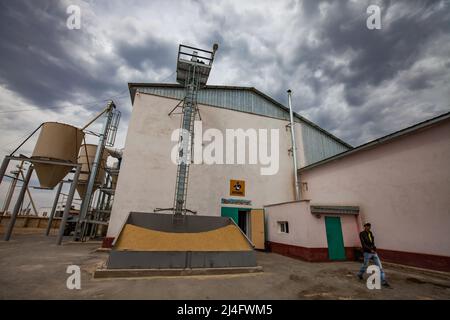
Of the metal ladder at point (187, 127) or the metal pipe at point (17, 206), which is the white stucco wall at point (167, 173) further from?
the metal pipe at point (17, 206)

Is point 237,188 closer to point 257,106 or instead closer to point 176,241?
point 176,241

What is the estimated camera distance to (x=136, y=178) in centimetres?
1051

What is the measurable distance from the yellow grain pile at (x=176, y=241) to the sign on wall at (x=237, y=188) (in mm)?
5176

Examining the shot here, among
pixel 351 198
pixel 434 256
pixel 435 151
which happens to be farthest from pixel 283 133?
pixel 434 256

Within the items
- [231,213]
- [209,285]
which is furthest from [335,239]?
[209,285]

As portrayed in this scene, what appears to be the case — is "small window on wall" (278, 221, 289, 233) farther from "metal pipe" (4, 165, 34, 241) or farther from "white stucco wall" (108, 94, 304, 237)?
"metal pipe" (4, 165, 34, 241)

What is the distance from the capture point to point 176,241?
629 centimetres

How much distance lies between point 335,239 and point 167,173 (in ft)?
31.0

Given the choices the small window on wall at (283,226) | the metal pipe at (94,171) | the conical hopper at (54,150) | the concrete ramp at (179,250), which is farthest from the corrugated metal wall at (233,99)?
the concrete ramp at (179,250)

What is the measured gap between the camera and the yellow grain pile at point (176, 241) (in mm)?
5840

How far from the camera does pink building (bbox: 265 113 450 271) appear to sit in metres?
6.75

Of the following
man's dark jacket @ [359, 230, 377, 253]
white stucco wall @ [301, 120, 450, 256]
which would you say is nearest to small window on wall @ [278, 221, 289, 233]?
white stucco wall @ [301, 120, 450, 256]

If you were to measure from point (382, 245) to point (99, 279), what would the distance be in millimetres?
10621

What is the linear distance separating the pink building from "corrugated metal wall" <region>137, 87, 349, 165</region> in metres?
4.71
